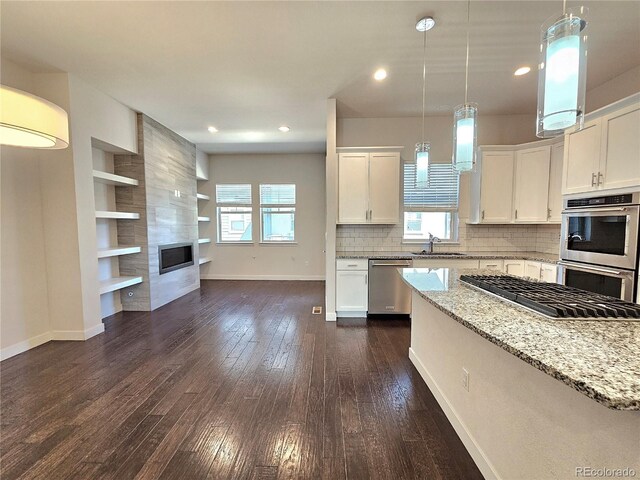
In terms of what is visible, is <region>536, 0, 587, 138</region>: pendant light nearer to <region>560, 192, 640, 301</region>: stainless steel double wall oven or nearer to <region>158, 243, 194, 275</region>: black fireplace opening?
<region>560, 192, 640, 301</region>: stainless steel double wall oven

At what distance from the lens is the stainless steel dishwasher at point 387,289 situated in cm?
398

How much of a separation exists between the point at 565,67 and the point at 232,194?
6702 millimetres

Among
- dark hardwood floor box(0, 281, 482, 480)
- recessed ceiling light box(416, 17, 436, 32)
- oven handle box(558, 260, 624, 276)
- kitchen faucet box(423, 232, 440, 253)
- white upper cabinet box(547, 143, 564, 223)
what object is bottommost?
dark hardwood floor box(0, 281, 482, 480)

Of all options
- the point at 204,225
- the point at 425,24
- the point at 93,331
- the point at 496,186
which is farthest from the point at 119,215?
the point at 496,186

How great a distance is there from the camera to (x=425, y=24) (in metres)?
2.29

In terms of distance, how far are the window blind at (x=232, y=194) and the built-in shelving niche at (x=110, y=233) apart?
276 cm

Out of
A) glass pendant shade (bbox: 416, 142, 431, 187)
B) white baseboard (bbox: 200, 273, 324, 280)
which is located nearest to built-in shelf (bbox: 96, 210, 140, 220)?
white baseboard (bbox: 200, 273, 324, 280)

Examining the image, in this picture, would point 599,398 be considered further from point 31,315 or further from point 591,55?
point 31,315

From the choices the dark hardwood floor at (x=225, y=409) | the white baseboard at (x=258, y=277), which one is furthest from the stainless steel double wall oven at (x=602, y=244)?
the white baseboard at (x=258, y=277)

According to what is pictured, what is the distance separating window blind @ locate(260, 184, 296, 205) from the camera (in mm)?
6926

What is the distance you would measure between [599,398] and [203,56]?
352cm

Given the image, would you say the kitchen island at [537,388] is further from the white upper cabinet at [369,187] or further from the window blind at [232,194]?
the window blind at [232,194]

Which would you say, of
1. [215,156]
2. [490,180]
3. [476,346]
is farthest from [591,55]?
[215,156]

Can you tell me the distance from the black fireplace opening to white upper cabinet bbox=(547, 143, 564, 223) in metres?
5.83
